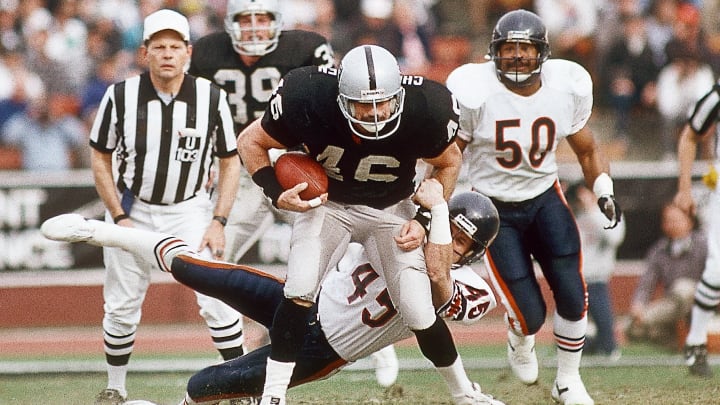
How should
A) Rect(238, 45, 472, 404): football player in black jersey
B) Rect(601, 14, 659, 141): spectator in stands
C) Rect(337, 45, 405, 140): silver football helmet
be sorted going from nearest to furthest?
Rect(337, 45, 405, 140): silver football helmet, Rect(238, 45, 472, 404): football player in black jersey, Rect(601, 14, 659, 141): spectator in stands

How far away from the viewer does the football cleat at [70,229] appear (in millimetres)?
5359

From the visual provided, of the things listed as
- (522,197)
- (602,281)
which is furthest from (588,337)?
(522,197)

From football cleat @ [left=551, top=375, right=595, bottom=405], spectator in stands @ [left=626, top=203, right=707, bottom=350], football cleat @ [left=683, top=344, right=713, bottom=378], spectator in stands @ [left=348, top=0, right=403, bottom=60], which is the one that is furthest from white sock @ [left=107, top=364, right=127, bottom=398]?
spectator in stands @ [left=348, top=0, right=403, bottom=60]

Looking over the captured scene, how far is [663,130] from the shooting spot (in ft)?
34.5

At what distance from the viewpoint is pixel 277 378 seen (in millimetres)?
4707

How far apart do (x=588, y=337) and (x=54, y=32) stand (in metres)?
6.27

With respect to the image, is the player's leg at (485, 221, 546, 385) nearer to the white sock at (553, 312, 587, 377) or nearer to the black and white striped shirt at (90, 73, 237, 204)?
the white sock at (553, 312, 587, 377)

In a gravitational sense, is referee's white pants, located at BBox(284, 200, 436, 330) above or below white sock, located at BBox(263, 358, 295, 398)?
above

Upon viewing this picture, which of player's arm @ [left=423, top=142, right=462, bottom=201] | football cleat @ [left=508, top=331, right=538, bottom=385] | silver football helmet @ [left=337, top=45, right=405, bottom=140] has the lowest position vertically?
football cleat @ [left=508, top=331, right=538, bottom=385]

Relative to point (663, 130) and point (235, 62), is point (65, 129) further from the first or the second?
point (663, 130)

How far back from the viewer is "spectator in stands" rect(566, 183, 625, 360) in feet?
26.5

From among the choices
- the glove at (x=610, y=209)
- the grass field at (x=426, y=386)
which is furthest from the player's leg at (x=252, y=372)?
the glove at (x=610, y=209)

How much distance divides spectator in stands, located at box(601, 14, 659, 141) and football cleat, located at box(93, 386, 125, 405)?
650 centimetres

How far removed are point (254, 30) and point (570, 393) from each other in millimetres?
2621
